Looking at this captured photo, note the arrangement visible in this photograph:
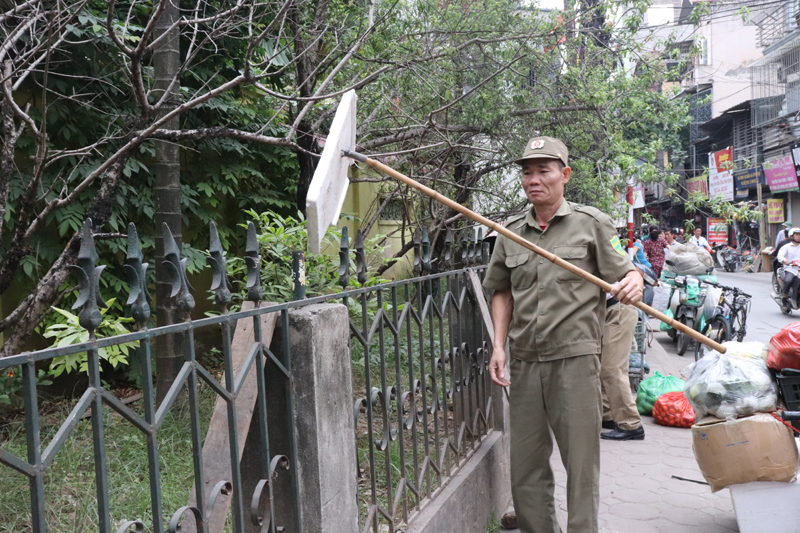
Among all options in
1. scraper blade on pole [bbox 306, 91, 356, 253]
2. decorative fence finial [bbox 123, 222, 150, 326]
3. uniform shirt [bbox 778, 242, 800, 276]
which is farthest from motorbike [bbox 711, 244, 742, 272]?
decorative fence finial [bbox 123, 222, 150, 326]

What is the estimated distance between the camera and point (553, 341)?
3209mm

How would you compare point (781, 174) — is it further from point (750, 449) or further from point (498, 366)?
point (498, 366)

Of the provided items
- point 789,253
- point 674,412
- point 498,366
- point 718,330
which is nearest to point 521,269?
point 498,366

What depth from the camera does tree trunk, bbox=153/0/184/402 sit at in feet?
15.4

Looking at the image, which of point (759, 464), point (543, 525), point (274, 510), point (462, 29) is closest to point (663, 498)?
point (759, 464)

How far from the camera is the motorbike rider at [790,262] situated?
13008mm

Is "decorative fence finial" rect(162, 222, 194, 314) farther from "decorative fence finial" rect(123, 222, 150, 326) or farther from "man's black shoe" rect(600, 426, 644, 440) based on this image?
"man's black shoe" rect(600, 426, 644, 440)

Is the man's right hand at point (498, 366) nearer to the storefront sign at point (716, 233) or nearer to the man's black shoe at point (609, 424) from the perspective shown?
the man's black shoe at point (609, 424)

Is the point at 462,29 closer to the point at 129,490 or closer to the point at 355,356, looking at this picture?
the point at 355,356

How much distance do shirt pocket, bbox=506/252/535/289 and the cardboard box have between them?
122 cm


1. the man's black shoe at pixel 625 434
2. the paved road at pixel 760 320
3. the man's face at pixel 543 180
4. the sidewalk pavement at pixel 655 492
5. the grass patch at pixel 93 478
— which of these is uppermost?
the man's face at pixel 543 180

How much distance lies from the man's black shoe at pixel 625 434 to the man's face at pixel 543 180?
3085mm

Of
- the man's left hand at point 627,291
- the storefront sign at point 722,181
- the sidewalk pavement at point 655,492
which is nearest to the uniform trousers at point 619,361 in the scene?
the sidewalk pavement at point 655,492

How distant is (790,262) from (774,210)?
15409 millimetres
